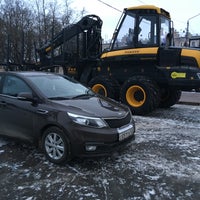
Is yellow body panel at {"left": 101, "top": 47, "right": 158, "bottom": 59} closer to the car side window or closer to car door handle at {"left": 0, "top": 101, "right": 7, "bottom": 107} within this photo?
the car side window

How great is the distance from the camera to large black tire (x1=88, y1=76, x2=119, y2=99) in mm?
10594

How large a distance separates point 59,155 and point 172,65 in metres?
5.56

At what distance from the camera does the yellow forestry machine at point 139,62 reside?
370 inches

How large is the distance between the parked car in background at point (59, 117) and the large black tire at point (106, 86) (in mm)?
4297

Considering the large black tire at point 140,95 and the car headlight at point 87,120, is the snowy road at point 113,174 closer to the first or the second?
the car headlight at point 87,120

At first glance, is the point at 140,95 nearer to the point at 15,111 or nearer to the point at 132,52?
the point at 132,52

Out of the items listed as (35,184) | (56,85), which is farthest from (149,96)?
(35,184)

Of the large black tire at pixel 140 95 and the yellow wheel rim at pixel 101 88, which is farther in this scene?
the yellow wheel rim at pixel 101 88

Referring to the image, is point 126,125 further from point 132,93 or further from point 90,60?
point 90,60

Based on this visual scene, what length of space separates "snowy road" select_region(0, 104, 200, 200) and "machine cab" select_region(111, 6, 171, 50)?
164 inches

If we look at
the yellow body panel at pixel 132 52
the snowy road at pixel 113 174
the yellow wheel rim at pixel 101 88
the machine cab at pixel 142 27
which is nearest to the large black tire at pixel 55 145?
the snowy road at pixel 113 174

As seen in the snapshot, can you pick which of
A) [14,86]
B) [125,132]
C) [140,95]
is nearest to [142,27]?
[140,95]

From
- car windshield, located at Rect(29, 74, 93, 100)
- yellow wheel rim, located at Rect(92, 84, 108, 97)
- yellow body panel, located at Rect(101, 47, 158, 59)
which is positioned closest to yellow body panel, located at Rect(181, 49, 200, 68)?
yellow body panel, located at Rect(101, 47, 158, 59)

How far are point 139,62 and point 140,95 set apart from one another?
3.53 ft
